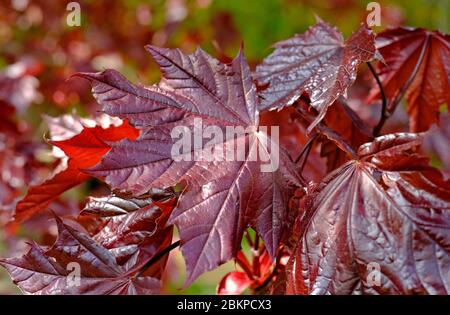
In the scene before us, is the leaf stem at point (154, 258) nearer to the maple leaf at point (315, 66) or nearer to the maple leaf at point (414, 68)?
the maple leaf at point (315, 66)

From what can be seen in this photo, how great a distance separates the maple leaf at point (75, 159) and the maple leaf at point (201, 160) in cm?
15

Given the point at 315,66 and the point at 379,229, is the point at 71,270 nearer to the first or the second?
the point at 379,229

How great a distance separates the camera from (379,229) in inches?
34.2

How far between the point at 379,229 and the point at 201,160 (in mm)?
285

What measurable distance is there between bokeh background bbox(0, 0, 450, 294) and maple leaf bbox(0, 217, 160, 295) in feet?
4.91

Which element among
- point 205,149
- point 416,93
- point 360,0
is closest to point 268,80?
point 205,149

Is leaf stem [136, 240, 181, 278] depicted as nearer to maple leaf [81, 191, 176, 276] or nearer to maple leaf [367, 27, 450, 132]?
maple leaf [81, 191, 176, 276]

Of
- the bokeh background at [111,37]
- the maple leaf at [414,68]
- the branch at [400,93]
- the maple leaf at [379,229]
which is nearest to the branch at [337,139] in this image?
the maple leaf at [379,229]

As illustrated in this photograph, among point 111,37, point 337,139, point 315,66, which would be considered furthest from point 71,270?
point 111,37

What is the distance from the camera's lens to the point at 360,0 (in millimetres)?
4168

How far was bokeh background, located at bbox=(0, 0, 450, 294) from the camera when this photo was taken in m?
2.82

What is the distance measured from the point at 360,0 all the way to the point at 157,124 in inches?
140
